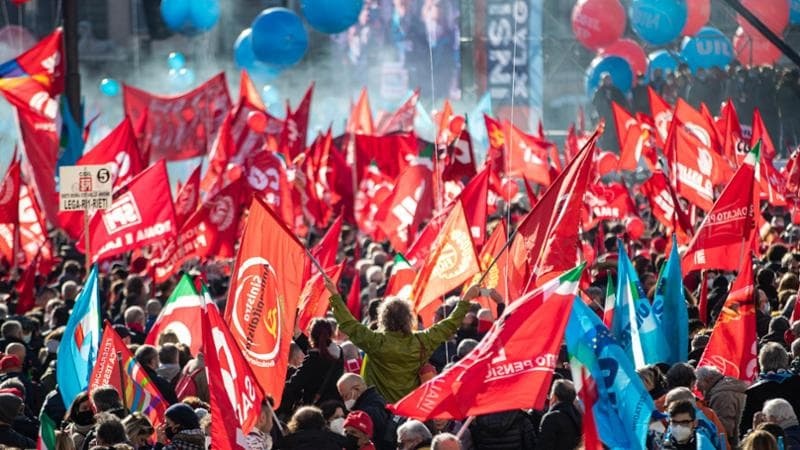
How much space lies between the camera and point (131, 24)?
143 ft

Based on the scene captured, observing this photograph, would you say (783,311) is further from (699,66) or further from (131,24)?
(131,24)

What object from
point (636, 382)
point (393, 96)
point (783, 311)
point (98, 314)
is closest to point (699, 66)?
point (393, 96)

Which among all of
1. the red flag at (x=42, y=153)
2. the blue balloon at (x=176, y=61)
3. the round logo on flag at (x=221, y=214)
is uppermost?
the round logo on flag at (x=221, y=214)

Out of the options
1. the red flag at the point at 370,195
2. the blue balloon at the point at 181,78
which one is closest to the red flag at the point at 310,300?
the red flag at the point at 370,195

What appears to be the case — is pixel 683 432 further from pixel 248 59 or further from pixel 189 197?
pixel 248 59

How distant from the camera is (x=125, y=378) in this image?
9.11 metres

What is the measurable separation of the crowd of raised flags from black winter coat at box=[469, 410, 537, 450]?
0.59 feet

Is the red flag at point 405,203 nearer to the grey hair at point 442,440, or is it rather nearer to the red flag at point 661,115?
the red flag at point 661,115

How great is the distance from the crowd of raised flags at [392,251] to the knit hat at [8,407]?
0.26m

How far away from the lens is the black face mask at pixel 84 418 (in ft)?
27.4

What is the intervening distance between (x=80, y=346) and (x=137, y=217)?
4404 millimetres

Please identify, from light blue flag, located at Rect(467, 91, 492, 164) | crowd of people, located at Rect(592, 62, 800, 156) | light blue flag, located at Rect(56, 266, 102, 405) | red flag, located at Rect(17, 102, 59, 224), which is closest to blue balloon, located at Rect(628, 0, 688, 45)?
crowd of people, located at Rect(592, 62, 800, 156)

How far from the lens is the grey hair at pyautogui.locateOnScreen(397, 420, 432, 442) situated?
7367mm

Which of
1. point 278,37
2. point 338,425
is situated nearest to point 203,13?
point 278,37
